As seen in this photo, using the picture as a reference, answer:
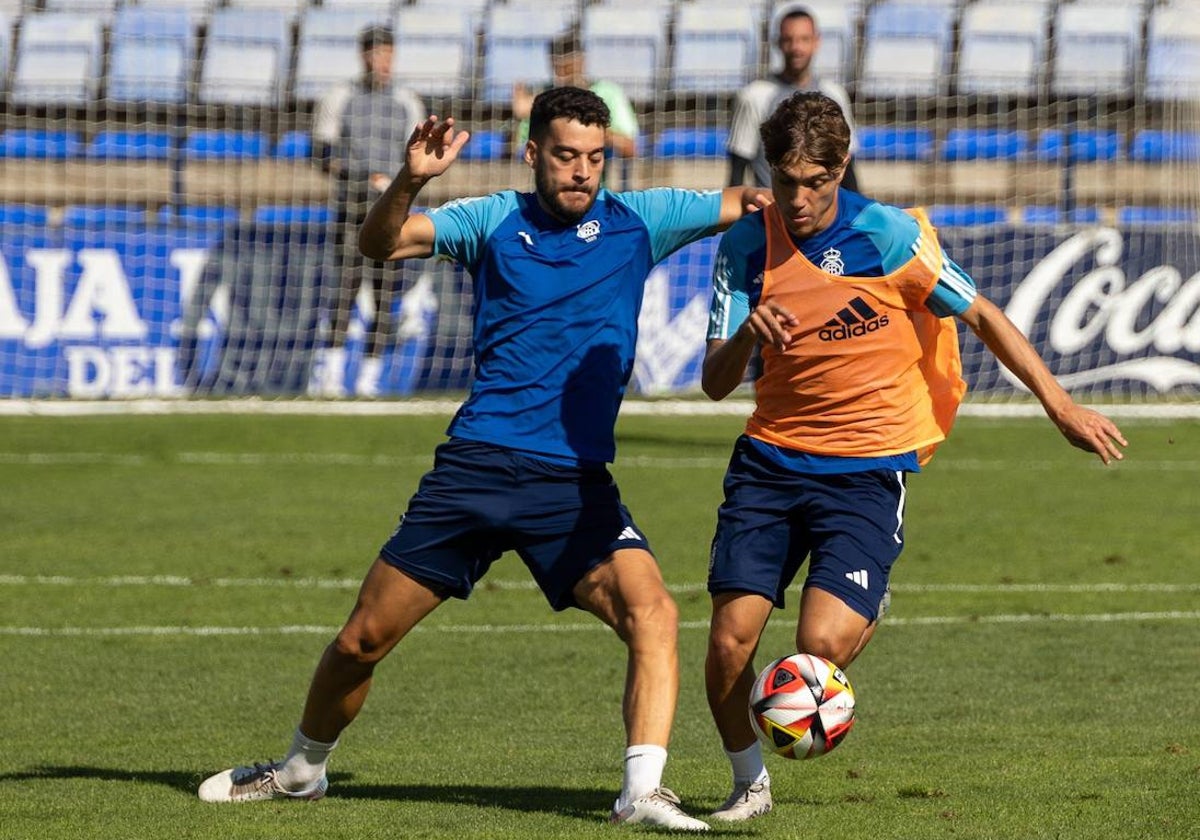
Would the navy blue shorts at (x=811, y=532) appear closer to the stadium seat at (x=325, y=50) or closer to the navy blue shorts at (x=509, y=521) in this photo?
the navy blue shorts at (x=509, y=521)

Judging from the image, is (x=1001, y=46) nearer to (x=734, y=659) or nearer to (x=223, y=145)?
(x=223, y=145)

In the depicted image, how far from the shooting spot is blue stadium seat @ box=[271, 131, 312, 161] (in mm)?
23125

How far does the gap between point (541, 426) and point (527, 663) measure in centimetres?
293

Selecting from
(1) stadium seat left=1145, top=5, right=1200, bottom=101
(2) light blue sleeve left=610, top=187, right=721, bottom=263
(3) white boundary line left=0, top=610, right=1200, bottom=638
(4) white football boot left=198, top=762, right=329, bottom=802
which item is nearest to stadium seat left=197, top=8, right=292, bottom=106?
(1) stadium seat left=1145, top=5, right=1200, bottom=101

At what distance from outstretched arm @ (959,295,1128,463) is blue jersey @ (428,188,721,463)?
1.04m

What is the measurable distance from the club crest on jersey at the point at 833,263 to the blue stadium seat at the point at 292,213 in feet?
52.3

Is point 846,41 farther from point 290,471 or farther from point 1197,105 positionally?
point 290,471

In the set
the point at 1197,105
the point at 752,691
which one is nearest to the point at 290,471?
the point at 752,691

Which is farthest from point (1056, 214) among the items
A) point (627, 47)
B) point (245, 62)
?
point (245, 62)

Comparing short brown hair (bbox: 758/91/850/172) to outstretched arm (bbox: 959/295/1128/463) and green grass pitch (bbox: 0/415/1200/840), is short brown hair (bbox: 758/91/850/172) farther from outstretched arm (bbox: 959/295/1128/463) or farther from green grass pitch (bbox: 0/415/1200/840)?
green grass pitch (bbox: 0/415/1200/840)

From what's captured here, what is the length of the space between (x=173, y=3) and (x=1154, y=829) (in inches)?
877

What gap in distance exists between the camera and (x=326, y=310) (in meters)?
17.5

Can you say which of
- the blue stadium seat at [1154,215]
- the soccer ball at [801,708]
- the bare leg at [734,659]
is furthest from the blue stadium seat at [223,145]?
the soccer ball at [801,708]

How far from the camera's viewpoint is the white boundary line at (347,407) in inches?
669
